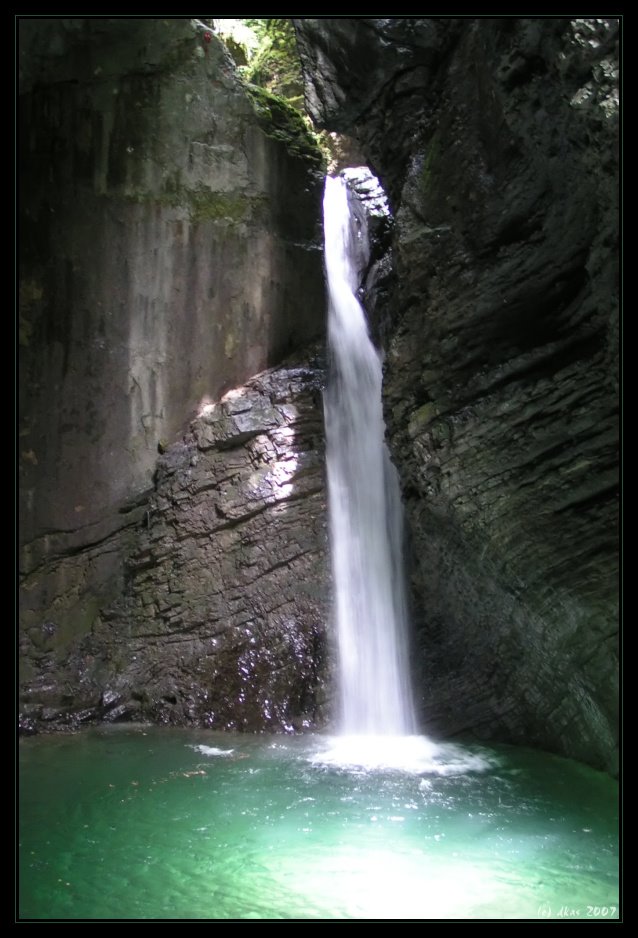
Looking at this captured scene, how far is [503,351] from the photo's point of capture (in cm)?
612

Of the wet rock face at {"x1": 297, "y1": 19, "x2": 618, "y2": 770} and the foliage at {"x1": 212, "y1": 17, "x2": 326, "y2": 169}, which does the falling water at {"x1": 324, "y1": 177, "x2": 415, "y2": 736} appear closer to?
the wet rock face at {"x1": 297, "y1": 19, "x2": 618, "y2": 770}

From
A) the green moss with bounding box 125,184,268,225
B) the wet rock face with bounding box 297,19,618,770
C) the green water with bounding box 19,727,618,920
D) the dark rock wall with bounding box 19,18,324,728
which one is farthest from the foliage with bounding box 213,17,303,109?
the green water with bounding box 19,727,618,920

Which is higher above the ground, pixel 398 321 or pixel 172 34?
pixel 172 34

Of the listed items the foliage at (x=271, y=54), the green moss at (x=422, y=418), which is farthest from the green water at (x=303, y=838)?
the foliage at (x=271, y=54)

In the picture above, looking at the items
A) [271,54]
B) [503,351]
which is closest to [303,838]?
[503,351]

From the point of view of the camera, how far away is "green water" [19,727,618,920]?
3545 millimetres

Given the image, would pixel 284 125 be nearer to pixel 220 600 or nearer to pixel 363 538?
pixel 363 538

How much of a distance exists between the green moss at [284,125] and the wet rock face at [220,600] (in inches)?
144

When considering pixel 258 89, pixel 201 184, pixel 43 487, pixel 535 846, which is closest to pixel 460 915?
pixel 535 846

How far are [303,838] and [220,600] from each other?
13.0ft

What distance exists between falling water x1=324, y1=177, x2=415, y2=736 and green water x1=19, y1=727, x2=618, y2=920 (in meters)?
1.20

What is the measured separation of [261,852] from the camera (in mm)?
4219

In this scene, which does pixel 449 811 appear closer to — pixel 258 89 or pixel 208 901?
pixel 208 901
